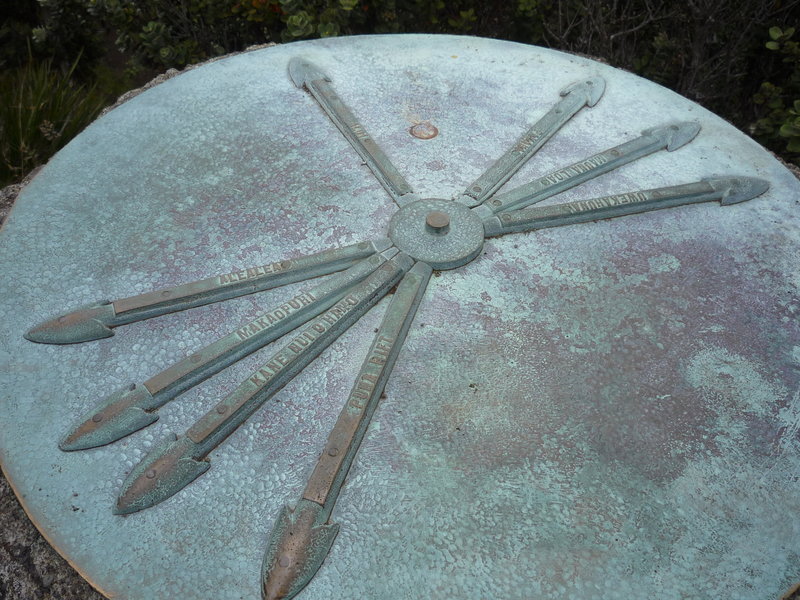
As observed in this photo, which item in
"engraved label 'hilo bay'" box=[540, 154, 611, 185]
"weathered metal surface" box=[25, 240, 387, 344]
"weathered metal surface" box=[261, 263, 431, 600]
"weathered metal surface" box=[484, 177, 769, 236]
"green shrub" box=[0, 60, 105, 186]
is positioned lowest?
"green shrub" box=[0, 60, 105, 186]

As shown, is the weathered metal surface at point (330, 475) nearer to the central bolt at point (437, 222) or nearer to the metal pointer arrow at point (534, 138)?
the central bolt at point (437, 222)

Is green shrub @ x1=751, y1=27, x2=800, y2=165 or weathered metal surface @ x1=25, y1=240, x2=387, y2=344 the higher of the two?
weathered metal surface @ x1=25, y1=240, x2=387, y2=344

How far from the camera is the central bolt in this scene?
7.86 feet

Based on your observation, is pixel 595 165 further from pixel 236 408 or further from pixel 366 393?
pixel 236 408

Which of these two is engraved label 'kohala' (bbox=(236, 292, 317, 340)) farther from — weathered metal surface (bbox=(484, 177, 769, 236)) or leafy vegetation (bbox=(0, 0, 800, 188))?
leafy vegetation (bbox=(0, 0, 800, 188))

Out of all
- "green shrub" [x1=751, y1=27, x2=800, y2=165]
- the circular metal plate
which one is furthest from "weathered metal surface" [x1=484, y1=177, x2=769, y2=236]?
"green shrub" [x1=751, y1=27, x2=800, y2=165]

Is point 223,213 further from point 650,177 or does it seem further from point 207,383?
point 650,177

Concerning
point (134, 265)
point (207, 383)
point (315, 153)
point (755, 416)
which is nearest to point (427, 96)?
point (315, 153)

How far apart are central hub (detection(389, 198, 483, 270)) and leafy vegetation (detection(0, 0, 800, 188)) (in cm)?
185

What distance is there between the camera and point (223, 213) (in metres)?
A: 2.52

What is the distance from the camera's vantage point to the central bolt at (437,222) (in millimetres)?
2395

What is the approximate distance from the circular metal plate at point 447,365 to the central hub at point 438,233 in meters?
0.06

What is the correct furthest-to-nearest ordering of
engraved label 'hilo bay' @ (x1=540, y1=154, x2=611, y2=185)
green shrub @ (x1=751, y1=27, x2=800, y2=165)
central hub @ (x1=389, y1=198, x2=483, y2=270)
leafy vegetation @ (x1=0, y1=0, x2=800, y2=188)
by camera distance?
leafy vegetation @ (x1=0, y1=0, x2=800, y2=188) < green shrub @ (x1=751, y1=27, x2=800, y2=165) < engraved label 'hilo bay' @ (x1=540, y1=154, x2=611, y2=185) < central hub @ (x1=389, y1=198, x2=483, y2=270)

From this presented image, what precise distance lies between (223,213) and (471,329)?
3.36ft
